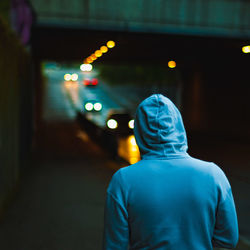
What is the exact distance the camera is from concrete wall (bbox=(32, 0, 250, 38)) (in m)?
A: 15.1

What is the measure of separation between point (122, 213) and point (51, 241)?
4487 mm

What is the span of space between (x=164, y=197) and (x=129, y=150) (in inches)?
583

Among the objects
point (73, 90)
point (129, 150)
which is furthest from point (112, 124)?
point (73, 90)

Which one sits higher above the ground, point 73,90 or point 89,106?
point 73,90

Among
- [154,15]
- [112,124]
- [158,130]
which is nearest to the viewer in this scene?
[158,130]

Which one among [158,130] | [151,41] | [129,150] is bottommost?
[129,150]

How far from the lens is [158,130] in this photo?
212cm

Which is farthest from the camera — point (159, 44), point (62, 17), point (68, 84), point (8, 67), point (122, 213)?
point (68, 84)

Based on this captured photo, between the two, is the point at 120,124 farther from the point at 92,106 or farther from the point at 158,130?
the point at 92,106

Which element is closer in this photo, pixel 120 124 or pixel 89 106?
pixel 120 124

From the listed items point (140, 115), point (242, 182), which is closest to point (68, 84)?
point (242, 182)

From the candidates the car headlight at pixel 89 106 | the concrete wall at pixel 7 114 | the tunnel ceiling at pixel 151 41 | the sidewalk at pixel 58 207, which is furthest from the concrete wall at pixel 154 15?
the car headlight at pixel 89 106

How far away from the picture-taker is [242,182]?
397 inches

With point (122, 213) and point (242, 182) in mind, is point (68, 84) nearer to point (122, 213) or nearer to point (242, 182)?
point (242, 182)
